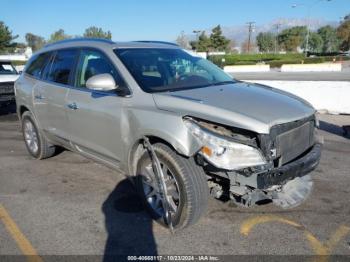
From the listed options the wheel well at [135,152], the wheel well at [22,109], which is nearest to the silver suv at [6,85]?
the wheel well at [22,109]

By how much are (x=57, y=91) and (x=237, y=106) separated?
2697 mm

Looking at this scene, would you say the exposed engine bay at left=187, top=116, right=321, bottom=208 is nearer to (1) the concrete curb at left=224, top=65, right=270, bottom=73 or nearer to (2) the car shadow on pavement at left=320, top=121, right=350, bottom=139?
(2) the car shadow on pavement at left=320, top=121, right=350, bottom=139

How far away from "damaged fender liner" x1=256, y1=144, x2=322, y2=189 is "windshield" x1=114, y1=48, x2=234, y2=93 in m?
1.40

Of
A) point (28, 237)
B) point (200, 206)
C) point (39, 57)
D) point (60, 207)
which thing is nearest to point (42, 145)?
point (39, 57)

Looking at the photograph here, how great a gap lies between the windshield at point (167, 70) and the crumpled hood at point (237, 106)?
0.25 metres

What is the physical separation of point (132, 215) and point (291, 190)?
181 cm

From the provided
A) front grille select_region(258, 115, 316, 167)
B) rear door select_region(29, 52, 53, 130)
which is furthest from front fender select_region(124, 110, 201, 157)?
rear door select_region(29, 52, 53, 130)

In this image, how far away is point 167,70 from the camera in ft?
14.6

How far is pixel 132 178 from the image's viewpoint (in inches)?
163

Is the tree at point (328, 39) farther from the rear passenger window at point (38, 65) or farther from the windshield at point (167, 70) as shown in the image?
the windshield at point (167, 70)

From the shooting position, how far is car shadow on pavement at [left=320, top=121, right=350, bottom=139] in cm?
794

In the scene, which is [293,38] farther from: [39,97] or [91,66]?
[91,66]

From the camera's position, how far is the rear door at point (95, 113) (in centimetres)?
412

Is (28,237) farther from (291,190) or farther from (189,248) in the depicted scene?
(291,190)
